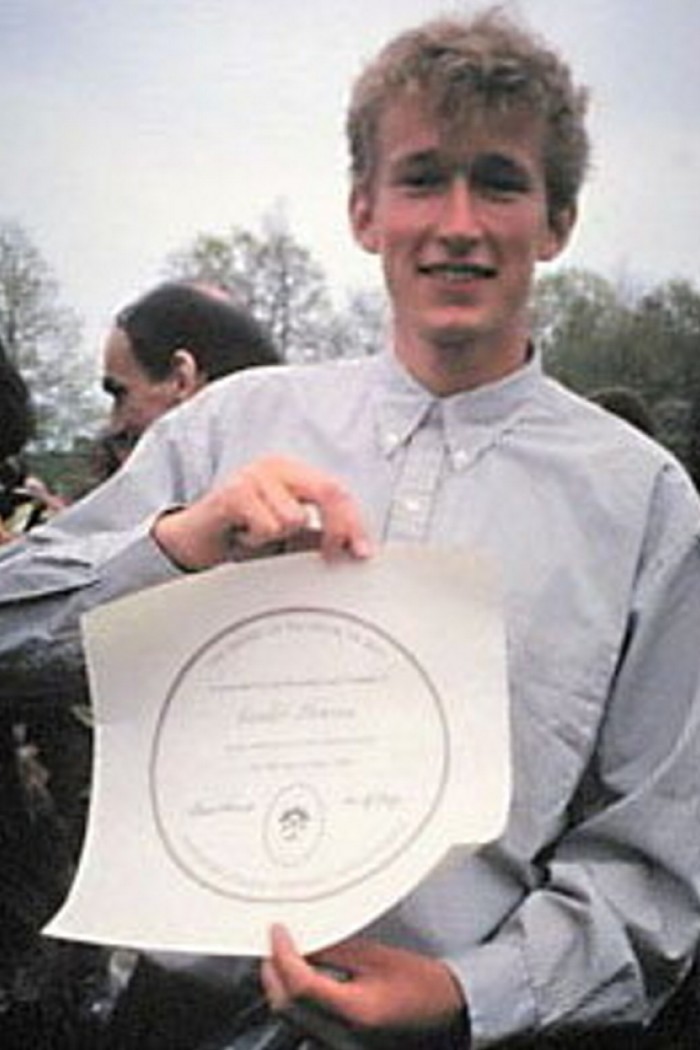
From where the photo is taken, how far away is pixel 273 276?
44.7 inches

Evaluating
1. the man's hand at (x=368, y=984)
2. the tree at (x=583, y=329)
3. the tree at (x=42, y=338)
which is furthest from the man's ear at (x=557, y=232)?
the tree at (x=42, y=338)

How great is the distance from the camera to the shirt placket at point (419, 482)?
0.74m

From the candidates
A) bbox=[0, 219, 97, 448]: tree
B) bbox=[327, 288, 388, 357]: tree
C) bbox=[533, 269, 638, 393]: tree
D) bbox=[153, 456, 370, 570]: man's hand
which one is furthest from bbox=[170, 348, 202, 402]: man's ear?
bbox=[153, 456, 370, 570]: man's hand

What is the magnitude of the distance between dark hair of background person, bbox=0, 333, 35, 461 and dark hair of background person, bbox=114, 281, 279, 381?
10cm

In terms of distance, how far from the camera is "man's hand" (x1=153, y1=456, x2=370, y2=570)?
628 mm

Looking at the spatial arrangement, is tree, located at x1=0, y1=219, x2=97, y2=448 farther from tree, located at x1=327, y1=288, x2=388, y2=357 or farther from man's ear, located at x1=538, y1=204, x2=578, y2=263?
man's ear, located at x1=538, y1=204, x2=578, y2=263

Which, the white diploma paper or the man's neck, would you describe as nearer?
the white diploma paper

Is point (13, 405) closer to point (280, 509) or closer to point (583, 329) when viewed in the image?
point (583, 329)

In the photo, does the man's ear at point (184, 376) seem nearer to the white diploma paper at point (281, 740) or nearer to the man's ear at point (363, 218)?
the man's ear at point (363, 218)

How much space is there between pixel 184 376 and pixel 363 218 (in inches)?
21.9

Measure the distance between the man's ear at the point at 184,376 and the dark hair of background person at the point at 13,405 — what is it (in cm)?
18

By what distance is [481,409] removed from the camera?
76 cm

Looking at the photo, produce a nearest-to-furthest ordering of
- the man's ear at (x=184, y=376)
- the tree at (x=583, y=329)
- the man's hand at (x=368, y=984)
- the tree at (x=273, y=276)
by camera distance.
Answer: the man's hand at (x=368, y=984) < the tree at (x=583, y=329) < the tree at (x=273, y=276) < the man's ear at (x=184, y=376)

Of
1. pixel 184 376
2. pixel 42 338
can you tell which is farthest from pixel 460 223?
pixel 184 376
